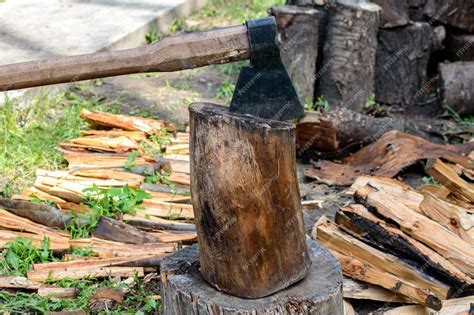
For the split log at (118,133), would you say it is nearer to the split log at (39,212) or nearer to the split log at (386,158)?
the split log at (39,212)

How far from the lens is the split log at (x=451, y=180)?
473 cm

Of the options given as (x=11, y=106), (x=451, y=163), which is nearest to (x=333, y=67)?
(x=451, y=163)

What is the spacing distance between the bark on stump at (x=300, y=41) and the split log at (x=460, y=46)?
57.8 inches

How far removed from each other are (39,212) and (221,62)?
76.9 inches

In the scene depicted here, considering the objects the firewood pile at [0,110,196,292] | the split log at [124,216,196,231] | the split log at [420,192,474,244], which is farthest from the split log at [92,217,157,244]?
the split log at [420,192,474,244]

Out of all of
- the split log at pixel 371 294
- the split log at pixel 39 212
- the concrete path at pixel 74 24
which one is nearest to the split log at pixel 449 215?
the split log at pixel 371 294

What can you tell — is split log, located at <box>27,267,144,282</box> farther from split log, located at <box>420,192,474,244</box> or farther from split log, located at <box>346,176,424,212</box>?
split log, located at <box>420,192,474,244</box>

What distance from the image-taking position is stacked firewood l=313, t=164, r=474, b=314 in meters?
3.91

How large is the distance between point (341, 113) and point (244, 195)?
11.0 feet

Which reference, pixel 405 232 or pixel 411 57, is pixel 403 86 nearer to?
pixel 411 57

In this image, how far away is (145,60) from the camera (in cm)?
329

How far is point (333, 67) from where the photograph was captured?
6.78 metres

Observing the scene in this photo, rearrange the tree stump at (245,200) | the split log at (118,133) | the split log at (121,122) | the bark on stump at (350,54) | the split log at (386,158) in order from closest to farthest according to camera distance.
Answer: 1. the tree stump at (245,200)
2. the split log at (386,158)
3. the split log at (118,133)
4. the split log at (121,122)
5. the bark on stump at (350,54)

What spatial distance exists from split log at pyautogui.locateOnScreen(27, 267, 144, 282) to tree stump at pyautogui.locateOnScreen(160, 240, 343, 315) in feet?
2.91
